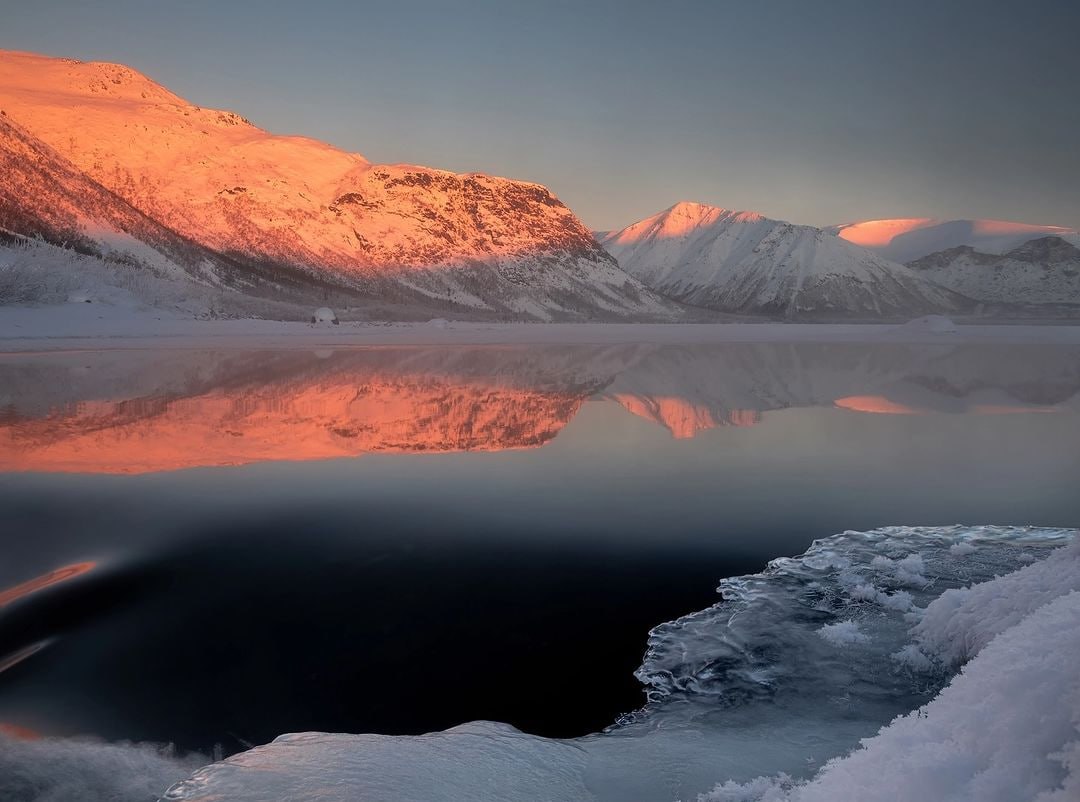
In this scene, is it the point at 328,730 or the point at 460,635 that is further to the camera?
the point at 460,635

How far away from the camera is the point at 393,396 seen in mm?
27219

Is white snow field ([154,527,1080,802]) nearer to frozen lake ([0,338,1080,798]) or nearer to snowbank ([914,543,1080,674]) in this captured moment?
snowbank ([914,543,1080,674])

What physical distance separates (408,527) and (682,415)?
547 inches

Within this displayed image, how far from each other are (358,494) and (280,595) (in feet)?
15.1

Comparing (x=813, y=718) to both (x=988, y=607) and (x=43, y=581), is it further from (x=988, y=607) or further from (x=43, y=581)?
(x=43, y=581)

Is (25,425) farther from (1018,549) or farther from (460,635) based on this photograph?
(1018,549)

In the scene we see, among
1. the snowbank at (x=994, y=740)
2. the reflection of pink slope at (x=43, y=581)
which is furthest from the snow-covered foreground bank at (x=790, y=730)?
the reflection of pink slope at (x=43, y=581)

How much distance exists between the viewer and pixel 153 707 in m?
6.60

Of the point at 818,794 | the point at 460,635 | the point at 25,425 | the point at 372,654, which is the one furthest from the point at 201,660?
the point at 25,425

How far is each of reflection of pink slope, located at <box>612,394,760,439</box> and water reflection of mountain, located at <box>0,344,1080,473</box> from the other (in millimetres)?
68

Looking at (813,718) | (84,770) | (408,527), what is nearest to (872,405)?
(408,527)

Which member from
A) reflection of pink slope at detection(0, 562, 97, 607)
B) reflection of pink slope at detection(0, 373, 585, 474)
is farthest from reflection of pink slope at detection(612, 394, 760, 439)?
reflection of pink slope at detection(0, 562, 97, 607)

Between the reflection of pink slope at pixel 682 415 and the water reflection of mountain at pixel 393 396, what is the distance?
0.22 feet

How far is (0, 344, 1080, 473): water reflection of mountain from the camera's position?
17891 mm
